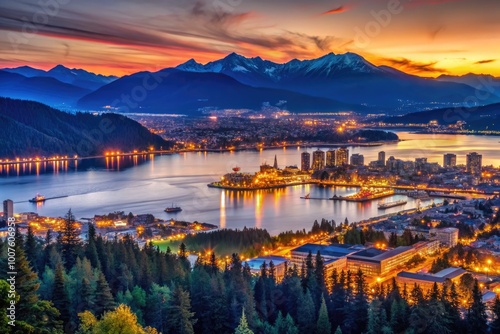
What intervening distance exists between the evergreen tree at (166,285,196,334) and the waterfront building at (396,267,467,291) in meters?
3.07

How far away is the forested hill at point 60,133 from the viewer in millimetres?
24531

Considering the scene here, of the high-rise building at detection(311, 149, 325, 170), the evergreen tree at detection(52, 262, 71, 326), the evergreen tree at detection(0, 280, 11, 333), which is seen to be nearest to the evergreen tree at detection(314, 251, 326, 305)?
the evergreen tree at detection(52, 262, 71, 326)

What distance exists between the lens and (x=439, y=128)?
41094 millimetres

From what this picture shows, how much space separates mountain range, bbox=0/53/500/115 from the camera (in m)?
48.7

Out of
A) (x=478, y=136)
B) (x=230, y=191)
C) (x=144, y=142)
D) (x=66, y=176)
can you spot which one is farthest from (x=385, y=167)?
(x=478, y=136)

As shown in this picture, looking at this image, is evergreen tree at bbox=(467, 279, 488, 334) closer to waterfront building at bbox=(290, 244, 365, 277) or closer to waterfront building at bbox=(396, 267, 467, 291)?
waterfront building at bbox=(396, 267, 467, 291)

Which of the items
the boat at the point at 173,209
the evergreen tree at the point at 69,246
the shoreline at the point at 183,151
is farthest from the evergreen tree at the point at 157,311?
the shoreline at the point at 183,151

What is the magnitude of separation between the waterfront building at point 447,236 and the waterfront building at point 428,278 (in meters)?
2.19

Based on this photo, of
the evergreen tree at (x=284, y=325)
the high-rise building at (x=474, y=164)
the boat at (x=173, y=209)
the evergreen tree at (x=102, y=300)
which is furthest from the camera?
the high-rise building at (x=474, y=164)

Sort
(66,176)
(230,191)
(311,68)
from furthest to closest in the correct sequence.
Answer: (311,68) < (66,176) < (230,191)

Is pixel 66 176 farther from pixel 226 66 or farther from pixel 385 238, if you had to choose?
pixel 226 66

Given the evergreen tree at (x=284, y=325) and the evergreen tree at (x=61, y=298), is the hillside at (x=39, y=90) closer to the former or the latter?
the evergreen tree at (x=61, y=298)

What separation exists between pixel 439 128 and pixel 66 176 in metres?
29.3

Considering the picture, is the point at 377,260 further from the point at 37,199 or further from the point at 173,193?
the point at 37,199
